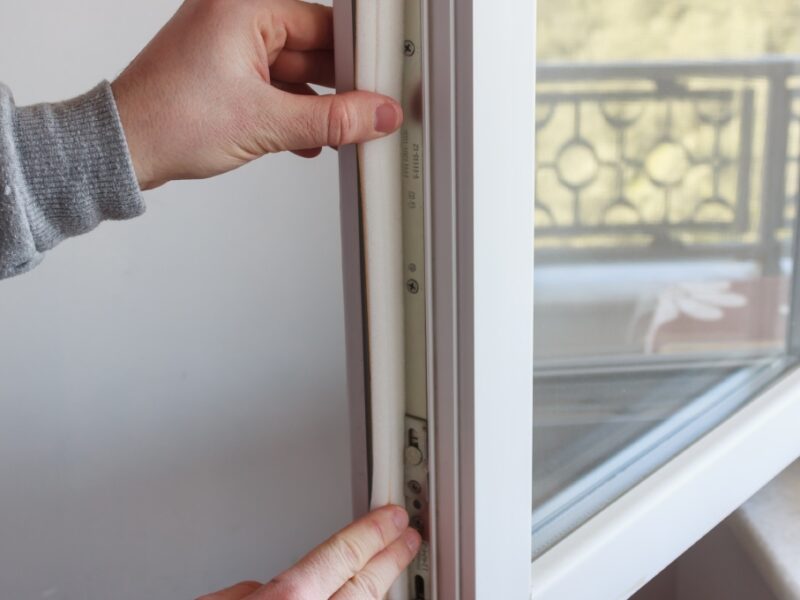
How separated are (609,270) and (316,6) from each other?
1.19ft

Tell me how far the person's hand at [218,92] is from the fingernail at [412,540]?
281 mm

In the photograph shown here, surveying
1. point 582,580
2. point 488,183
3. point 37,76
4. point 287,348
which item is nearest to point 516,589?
point 582,580

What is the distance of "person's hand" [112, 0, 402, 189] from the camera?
0.57 meters

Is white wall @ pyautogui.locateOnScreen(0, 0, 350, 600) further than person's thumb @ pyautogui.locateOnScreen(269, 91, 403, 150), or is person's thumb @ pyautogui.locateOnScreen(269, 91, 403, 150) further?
white wall @ pyautogui.locateOnScreen(0, 0, 350, 600)

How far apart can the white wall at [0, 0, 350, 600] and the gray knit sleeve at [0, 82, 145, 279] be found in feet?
1.94

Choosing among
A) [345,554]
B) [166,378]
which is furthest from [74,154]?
[166,378]

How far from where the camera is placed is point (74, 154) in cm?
58

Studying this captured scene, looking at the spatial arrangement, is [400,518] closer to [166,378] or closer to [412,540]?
[412,540]

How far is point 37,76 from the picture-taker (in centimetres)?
110

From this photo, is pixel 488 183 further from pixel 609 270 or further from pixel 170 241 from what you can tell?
pixel 170 241

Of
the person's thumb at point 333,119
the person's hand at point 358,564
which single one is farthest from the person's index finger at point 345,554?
the person's thumb at point 333,119

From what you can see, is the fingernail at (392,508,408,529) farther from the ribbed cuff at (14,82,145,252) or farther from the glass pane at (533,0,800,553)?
the ribbed cuff at (14,82,145,252)

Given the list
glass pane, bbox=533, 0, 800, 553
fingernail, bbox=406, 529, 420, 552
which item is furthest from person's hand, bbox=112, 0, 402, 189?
fingernail, bbox=406, 529, 420, 552

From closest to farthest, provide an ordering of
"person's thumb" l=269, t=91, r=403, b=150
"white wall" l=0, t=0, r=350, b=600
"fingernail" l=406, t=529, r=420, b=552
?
1. "person's thumb" l=269, t=91, r=403, b=150
2. "fingernail" l=406, t=529, r=420, b=552
3. "white wall" l=0, t=0, r=350, b=600
